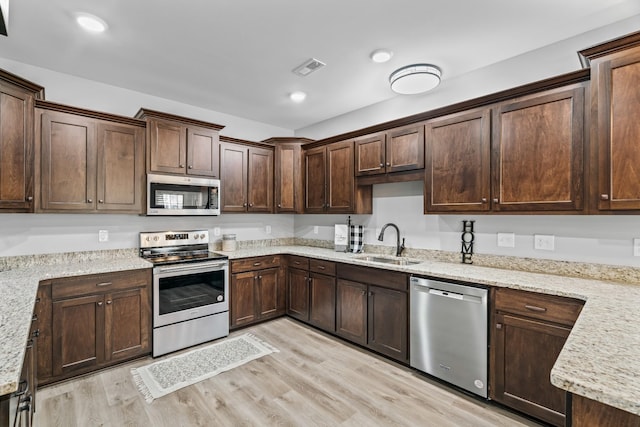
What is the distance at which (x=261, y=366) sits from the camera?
2859 millimetres

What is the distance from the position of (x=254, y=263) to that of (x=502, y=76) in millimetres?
3284

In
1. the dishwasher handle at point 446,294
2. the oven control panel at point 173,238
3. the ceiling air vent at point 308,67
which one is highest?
the ceiling air vent at point 308,67

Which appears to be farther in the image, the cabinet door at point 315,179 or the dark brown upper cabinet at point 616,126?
the cabinet door at point 315,179

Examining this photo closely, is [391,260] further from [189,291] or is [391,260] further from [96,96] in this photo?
[96,96]

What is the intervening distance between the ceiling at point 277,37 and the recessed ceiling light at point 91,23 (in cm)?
6

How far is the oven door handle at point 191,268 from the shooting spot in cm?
304

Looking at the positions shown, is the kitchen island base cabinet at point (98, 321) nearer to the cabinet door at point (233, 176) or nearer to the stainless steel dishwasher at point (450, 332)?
the cabinet door at point (233, 176)

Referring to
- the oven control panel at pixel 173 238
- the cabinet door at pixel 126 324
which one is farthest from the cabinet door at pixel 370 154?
the cabinet door at pixel 126 324

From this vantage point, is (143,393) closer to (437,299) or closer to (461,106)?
(437,299)

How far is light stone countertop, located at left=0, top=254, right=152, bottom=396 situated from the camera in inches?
40.4

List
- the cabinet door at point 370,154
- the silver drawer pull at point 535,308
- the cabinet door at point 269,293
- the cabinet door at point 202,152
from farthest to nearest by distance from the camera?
the cabinet door at point 269,293 → the cabinet door at point 202,152 → the cabinet door at point 370,154 → the silver drawer pull at point 535,308

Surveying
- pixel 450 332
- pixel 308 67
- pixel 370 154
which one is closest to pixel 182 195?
pixel 308 67

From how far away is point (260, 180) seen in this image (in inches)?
167

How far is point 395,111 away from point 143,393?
12.3 ft
